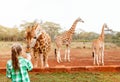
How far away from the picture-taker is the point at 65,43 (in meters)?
16.1

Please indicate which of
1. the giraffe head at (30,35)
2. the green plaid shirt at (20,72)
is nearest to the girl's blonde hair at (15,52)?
the green plaid shirt at (20,72)

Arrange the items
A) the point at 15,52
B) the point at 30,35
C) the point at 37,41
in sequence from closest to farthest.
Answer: the point at 15,52 < the point at 30,35 < the point at 37,41

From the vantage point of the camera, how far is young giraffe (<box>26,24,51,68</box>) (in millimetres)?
9844

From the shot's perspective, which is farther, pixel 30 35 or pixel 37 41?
pixel 37 41

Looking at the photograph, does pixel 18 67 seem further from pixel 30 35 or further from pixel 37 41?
pixel 37 41

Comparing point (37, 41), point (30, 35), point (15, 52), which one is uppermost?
point (30, 35)

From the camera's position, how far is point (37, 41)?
10.3 metres

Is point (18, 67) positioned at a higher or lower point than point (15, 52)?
lower

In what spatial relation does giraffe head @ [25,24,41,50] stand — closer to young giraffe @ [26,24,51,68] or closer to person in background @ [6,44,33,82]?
young giraffe @ [26,24,51,68]

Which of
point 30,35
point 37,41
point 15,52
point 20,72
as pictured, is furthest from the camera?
point 37,41

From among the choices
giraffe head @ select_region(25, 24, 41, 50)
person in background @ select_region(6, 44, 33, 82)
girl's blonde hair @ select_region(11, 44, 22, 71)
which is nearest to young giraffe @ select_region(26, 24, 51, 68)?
giraffe head @ select_region(25, 24, 41, 50)

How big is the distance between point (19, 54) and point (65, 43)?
35.9ft

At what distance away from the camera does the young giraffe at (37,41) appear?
32.3 ft

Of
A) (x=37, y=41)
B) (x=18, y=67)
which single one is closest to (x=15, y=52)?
(x=18, y=67)
